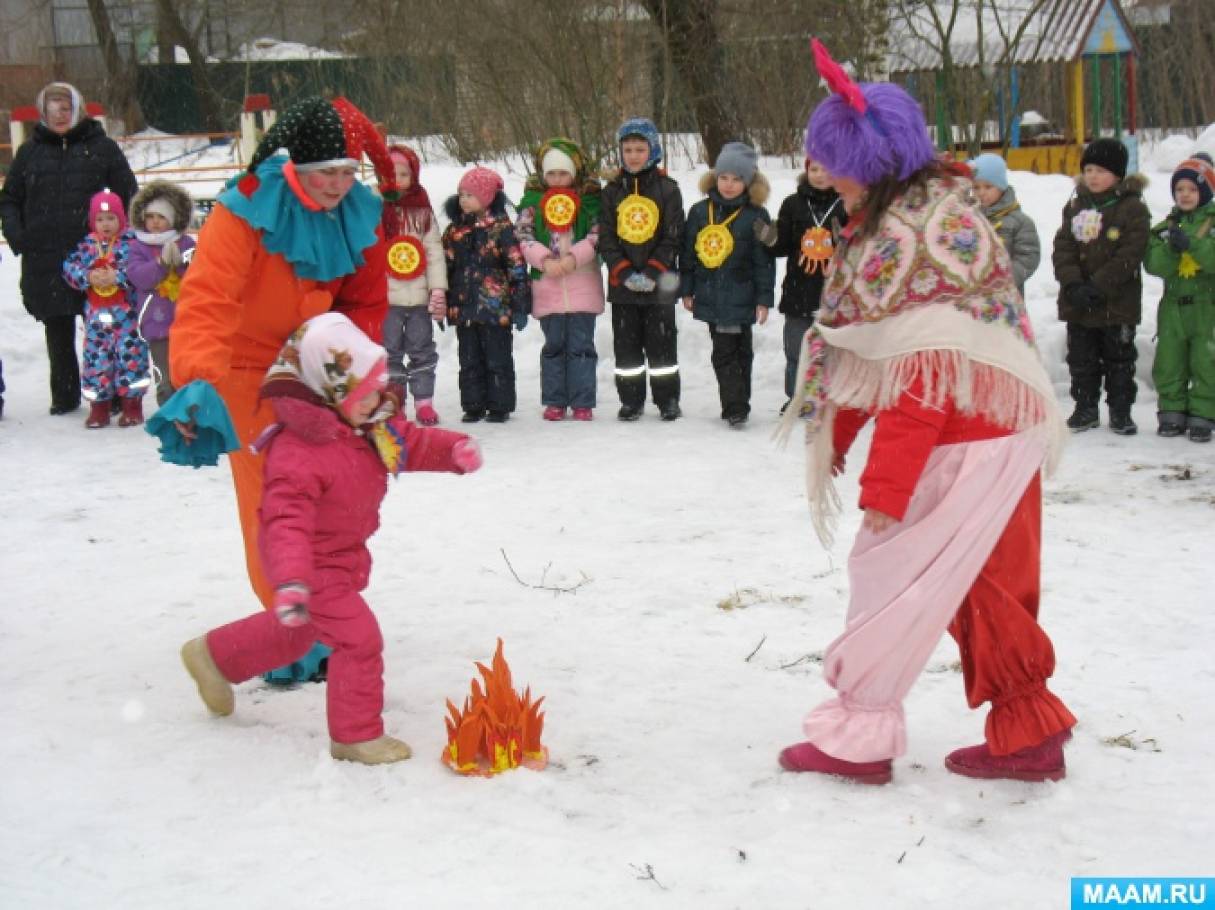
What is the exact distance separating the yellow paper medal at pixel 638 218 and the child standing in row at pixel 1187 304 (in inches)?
122

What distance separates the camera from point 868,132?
3.52 metres

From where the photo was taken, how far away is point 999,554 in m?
3.62

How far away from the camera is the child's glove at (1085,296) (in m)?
8.40

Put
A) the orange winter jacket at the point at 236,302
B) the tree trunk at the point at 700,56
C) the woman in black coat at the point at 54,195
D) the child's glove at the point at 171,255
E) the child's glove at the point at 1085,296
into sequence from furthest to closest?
the tree trunk at the point at 700,56 < the woman in black coat at the point at 54,195 < the child's glove at the point at 171,255 < the child's glove at the point at 1085,296 < the orange winter jacket at the point at 236,302

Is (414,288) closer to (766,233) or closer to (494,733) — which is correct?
(766,233)

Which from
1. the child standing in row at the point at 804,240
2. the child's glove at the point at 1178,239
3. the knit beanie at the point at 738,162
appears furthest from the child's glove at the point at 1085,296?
the knit beanie at the point at 738,162

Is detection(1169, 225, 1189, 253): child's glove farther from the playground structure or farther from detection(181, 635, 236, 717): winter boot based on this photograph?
the playground structure

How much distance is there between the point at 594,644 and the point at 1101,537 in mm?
2598

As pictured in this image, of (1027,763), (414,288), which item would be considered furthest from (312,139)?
(414,288)

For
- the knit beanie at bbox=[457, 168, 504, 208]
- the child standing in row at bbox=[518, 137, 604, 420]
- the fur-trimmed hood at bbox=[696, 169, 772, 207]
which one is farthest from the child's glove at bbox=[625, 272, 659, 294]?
the knit beanie at bbox=[457, 168, 504, 208]

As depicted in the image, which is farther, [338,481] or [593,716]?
[593,716]

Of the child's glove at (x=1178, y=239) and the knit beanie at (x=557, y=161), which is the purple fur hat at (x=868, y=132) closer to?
the child's glove at (x=1178, y=239)

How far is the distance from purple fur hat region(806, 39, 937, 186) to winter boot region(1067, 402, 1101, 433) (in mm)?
5458

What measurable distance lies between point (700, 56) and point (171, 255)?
751 centimetres
